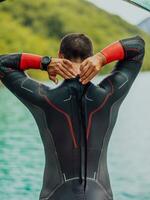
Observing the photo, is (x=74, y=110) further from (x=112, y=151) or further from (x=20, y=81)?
(x=112, y=151)

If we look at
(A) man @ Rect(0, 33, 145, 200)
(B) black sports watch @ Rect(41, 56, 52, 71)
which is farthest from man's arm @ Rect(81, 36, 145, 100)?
(B) black sports watch @ Rect(41, 56, 52, 71)

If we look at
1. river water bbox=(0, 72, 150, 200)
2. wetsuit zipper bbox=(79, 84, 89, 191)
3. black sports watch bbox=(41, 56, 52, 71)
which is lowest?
river water bbox=(0, 72, 150, 200)

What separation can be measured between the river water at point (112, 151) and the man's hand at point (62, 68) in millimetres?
962

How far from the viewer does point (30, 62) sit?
109cm

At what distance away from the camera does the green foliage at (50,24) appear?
2.04 metres

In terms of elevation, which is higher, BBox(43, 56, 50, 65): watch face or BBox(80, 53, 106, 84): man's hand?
BBox(80, 53, 106, 84): man's hand

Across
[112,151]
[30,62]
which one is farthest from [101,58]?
[112,151]

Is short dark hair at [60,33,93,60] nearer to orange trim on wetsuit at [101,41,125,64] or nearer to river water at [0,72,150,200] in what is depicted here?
orange trim on wetsuit at [101,41,125,64]

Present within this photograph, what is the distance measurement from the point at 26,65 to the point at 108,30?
106 centimetres

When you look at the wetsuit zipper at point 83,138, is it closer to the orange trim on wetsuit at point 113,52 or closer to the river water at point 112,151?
the orange trim on wetsuit at point 113,52

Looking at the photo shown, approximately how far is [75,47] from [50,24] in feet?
3.45

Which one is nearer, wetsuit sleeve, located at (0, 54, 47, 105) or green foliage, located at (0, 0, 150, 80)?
wetsuit sleeve, located at (0, 54, 47, 105)

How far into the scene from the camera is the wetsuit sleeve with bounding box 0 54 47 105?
1.06 m

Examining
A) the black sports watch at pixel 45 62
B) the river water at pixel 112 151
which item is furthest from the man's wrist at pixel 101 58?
the river water at pixel 112 151
